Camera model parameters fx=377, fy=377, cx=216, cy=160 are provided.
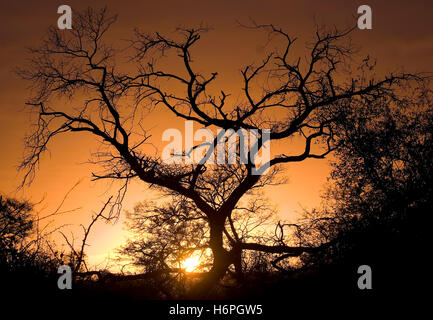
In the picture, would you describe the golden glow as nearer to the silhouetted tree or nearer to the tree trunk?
the tree trunk

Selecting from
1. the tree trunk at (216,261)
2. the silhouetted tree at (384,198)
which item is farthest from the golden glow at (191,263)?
the silhouetted tree at (384,198)

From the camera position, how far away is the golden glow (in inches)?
513

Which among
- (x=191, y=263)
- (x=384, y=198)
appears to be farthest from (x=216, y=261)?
(x=384, y=198)

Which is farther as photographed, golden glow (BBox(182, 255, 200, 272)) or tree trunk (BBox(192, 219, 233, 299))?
golden glow (BBox(182, 255, 200, 272))

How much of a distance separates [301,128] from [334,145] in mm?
1278

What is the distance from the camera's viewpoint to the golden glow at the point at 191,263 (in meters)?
13.0

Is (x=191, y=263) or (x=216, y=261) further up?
(x=216, y=261)

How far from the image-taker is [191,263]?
13.9 m

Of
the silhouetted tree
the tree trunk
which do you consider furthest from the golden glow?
the silhouetted tree

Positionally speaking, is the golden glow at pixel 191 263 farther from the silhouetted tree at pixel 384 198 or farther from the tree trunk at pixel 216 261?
the silhouetted tree at pixel 384 198

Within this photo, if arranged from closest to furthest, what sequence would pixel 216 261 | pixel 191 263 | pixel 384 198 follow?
pixel 384 198 → pixel 216 261 → pixel 191 263

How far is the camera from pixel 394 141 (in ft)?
34.1

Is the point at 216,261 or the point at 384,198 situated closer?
the point at 384,198

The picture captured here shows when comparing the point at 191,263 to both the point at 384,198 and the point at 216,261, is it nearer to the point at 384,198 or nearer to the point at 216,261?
the point at 216,261
